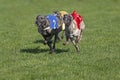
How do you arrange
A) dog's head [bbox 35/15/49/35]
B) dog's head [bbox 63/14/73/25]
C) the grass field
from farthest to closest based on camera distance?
dog's head [bbox 63/14/73/25]
dog's head [bbox 35/15/49/35]
the grass field

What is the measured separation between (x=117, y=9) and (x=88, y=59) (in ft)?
87.2

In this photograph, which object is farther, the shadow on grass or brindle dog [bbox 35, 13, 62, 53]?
the shadow on grass

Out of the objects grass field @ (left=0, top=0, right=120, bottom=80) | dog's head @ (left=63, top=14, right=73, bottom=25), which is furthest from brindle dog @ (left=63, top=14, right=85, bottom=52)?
grass field @ (left=0, top=0, right=120, bottom=80)

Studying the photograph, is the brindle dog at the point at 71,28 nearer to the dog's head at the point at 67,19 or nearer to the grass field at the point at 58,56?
the dog's head at the point at 67,19

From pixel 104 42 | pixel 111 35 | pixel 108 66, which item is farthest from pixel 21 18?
pixel 108 66

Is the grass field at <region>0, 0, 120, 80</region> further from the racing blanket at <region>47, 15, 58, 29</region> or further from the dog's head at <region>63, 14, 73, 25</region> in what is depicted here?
the dog's head at <region>63, 14, 73, 25</region>

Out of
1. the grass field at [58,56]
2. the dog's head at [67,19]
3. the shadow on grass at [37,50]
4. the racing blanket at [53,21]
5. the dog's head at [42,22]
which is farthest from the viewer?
the shadow on grass at [37,50]

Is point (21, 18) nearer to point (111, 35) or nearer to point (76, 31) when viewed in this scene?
point (111, 35)

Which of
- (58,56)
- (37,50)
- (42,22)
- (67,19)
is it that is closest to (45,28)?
(42,22)

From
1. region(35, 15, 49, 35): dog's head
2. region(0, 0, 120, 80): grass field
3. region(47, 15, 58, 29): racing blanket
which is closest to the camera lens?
region(0, 0, 120, 80): grass field

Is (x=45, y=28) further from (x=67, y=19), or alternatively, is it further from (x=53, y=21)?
(x=67, y=19)

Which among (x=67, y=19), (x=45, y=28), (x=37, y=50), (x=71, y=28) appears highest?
(x=67, y=19)

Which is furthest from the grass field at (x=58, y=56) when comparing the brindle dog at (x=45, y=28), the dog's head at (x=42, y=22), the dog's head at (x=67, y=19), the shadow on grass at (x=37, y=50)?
the dog's head at (x=67, y=19)

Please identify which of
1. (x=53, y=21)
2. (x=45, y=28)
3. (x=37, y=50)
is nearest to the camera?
(x=45, y=28)
